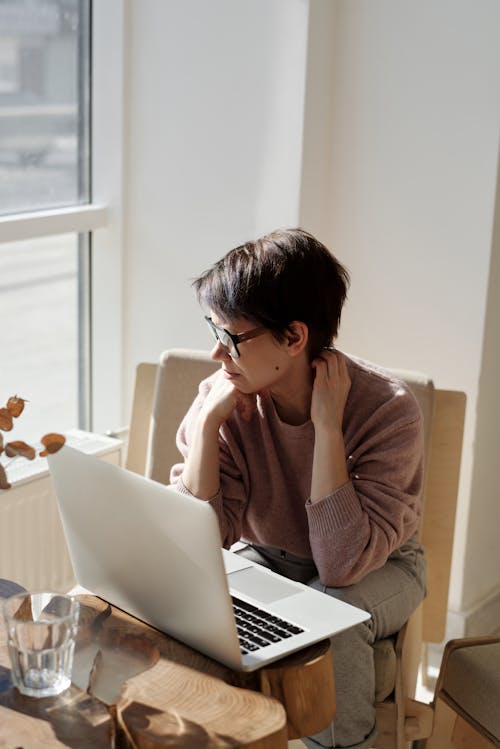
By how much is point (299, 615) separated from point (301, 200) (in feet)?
4.19

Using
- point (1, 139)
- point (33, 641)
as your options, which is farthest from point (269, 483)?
point (1, 139)

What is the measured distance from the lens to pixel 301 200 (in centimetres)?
244

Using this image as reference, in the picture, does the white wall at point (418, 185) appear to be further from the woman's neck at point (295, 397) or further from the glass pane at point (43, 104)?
the woman's neck at point (295, 397)

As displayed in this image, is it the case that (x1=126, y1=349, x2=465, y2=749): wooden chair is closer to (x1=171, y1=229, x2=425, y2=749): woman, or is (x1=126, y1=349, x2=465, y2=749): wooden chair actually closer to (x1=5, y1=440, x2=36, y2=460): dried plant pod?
(x1=171, y1=229, x2=425, y2=749): woman

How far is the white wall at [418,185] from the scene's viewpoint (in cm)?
234

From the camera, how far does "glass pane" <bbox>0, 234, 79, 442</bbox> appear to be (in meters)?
2.53

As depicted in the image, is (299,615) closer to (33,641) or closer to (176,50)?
(33,641)

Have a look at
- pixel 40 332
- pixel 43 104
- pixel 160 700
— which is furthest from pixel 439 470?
pixel 43 104

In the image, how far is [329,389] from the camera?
5.75ft

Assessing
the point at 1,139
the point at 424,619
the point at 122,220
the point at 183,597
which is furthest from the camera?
the point at 122,220

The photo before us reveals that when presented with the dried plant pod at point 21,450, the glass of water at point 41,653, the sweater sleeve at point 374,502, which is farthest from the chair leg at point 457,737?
the dried plant pod at point 21,450

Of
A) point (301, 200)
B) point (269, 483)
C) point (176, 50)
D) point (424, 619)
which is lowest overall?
point (424, 619)

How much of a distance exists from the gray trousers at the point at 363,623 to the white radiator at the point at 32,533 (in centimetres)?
68

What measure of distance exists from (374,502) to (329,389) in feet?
0.65
